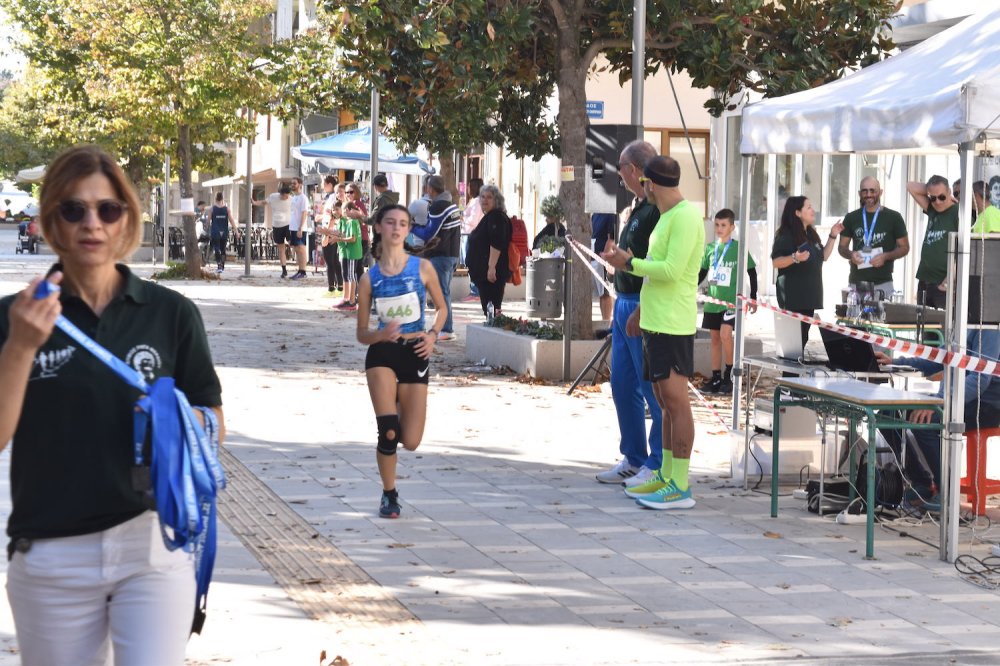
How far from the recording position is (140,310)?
3588mm

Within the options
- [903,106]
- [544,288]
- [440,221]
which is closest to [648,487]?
[903,106]

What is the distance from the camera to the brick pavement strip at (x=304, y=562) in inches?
258

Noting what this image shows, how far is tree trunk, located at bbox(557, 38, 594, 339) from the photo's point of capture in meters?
15.2

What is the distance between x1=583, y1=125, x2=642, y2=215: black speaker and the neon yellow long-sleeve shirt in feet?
14.9

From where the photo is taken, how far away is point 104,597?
3.45m

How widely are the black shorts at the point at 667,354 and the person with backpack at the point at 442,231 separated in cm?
1033

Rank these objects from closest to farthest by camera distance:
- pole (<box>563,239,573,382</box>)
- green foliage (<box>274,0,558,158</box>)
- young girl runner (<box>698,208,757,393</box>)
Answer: young girl runner (<box>698,208,757,393</box>), green foliage (<box>274,0,558,158</box>), pole (<box>563,239,573,382</box>)

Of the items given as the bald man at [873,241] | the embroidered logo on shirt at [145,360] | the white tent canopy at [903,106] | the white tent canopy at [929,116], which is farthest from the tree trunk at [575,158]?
the embroidered logo on shirt at [145,360]

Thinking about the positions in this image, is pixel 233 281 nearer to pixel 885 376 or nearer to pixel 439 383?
pixel 439 383

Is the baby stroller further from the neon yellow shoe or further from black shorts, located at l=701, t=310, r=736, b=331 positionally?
the neon yellow shoe

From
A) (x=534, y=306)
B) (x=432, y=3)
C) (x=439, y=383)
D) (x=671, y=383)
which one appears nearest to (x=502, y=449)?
(x=671, y=383)

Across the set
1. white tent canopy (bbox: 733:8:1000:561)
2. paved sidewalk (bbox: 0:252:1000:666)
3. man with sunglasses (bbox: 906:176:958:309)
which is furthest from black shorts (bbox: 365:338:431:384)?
man with sunglasses (bbox: 906:176:958:309)

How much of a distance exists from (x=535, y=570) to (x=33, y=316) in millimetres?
4542

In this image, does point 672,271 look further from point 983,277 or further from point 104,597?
point 104,597
